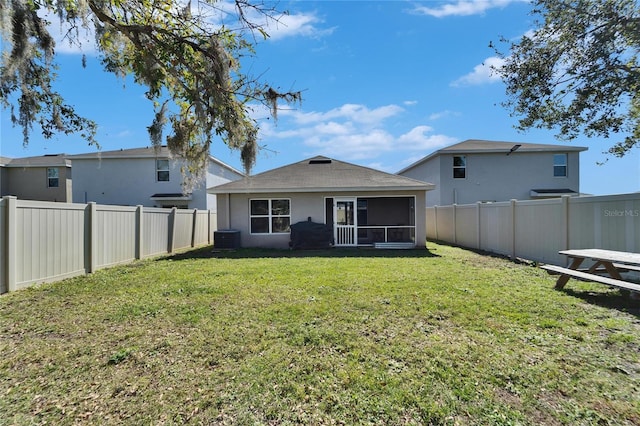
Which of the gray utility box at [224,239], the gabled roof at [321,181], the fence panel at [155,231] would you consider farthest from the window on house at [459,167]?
the fence panel at [155,231]

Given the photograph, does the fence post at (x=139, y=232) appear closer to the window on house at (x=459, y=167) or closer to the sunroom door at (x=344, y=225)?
the sunroom door at (x=344, y=225)

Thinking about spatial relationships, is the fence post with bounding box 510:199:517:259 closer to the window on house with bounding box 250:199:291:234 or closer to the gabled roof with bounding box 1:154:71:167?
the window on house with bounding box 250:199:291:234

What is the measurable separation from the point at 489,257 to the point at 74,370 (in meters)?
10.5

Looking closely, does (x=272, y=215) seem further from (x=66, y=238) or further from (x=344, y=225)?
(x=66, y=238)

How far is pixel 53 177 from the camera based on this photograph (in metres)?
22.0

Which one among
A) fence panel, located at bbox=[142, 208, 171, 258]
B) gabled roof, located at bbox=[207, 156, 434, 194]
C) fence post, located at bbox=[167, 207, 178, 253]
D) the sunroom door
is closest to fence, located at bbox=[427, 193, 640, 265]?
gabled roof, located at bbox=[207, 156, 434, 194]

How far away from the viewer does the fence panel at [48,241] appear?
6172mm

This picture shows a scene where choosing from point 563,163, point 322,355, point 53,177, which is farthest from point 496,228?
point 53,177

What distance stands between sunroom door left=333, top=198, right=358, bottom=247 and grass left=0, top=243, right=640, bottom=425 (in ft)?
24.8

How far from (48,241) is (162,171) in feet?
45.7

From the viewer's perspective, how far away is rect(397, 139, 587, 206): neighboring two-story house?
Answer: 19.5 meters

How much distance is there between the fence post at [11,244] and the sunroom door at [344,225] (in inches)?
390

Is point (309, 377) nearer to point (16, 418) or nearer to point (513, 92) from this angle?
point (16, 418)

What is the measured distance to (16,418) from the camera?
2480 millimetres
